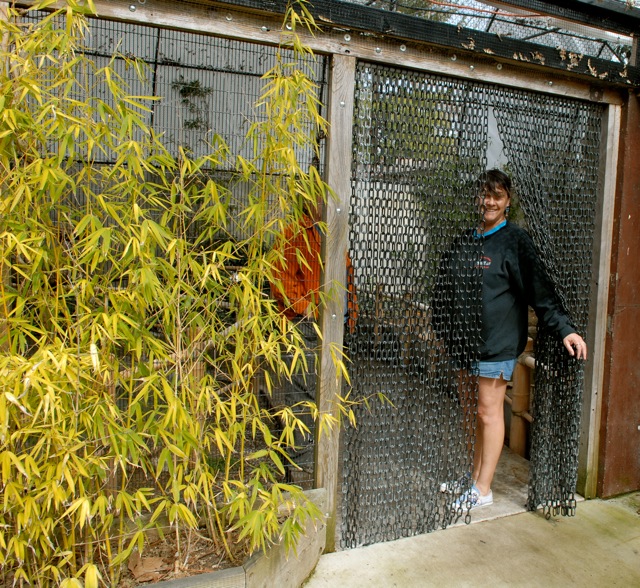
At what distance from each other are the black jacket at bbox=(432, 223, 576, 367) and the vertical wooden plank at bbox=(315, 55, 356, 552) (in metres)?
0.56

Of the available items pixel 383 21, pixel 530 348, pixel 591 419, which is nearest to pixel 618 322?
pixel 591 419

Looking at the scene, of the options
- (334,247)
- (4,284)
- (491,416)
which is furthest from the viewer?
(491,416)

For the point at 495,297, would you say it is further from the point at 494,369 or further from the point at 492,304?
the point at 494,369

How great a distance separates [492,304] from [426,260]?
18.3 inches

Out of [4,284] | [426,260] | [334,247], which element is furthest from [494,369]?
[4,284]

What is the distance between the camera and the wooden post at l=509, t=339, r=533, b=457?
3.75m

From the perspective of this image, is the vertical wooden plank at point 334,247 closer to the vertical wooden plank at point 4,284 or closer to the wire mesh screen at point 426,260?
the wire mesh screen at point 426,260

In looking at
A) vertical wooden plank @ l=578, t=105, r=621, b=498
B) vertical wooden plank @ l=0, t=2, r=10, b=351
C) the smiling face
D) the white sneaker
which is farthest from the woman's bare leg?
vertical wooden plank @ l=0, t=2, r=10, b=351

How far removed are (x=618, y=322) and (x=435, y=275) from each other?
1161 millimetres

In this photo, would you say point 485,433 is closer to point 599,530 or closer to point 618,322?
point 599,530

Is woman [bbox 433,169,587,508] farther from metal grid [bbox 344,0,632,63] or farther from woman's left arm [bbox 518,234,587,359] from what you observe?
metal grid [bbox 344,0,632,63]

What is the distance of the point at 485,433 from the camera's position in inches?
115

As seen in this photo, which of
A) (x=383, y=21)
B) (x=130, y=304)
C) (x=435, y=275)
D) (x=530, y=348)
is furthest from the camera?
(x=530, y=348)

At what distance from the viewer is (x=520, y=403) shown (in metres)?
3.78
